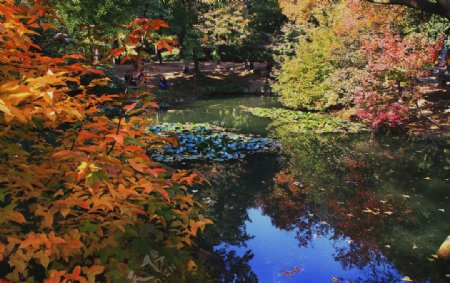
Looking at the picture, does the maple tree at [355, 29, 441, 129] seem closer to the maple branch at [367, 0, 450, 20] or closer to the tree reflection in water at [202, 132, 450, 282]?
the tree reflection in water at [202, 132, 450, 282]

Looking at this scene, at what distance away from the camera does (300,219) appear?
7.66m

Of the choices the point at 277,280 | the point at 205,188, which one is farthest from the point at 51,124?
the point at 205,188

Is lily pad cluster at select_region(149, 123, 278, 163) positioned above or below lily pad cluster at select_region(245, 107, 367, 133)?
above

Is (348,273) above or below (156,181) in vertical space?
below

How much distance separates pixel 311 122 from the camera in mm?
17094

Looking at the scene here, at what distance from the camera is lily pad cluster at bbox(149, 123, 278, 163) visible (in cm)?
1121

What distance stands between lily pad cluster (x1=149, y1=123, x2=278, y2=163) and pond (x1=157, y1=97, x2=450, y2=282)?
1.70 feet

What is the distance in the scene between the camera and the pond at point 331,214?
5.83 meters

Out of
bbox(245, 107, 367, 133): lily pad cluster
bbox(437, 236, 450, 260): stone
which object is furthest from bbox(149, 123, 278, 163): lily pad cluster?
bbox(437, 236, 450, 260): stone

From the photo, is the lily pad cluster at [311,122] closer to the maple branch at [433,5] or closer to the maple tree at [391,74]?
the maple tree at [391,74]

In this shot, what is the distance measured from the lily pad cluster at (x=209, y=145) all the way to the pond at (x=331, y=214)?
518mm

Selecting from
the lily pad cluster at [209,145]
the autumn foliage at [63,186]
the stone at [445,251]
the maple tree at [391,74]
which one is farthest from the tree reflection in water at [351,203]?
the autumn foliage at [63,186]

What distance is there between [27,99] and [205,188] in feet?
23.9

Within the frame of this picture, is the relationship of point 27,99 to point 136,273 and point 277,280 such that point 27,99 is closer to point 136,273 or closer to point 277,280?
point 136,273
